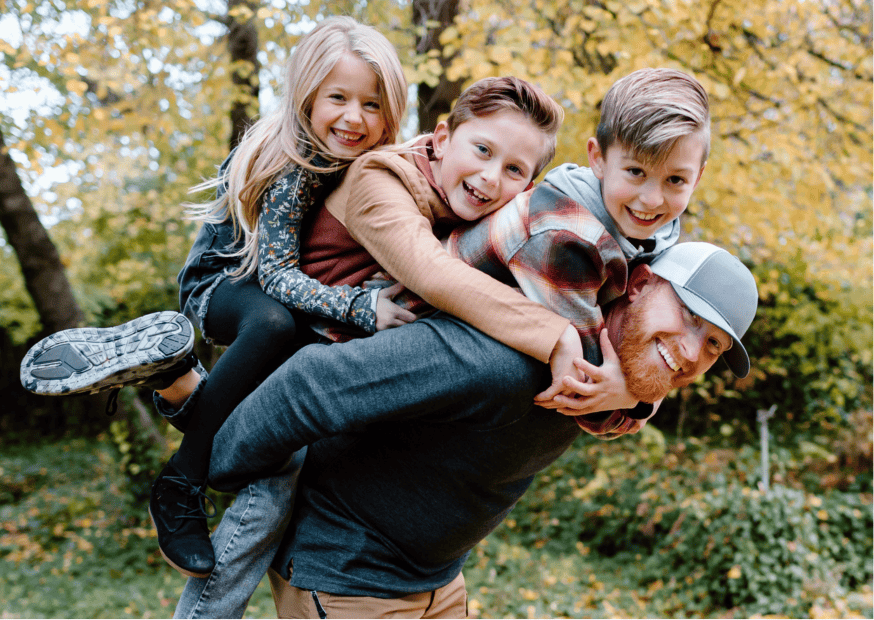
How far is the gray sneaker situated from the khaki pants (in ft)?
1.90

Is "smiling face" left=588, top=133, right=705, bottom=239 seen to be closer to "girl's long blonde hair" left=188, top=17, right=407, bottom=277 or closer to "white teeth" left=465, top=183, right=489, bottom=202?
"white teeth" left=465, top=183, right=489, bottom=202

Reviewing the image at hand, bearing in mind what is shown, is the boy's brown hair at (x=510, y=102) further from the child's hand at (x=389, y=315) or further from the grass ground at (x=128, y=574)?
the grass ground at (x=128, y=574)

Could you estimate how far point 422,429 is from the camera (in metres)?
1.34

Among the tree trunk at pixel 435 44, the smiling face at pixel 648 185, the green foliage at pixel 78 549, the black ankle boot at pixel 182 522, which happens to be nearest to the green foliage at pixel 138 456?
the green foliage at pixel 78 549

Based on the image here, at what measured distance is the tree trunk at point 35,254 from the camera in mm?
4504

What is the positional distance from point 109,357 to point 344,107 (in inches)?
33.3

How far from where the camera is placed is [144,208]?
722cm

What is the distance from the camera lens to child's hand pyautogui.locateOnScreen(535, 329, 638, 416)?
1159 millimetres

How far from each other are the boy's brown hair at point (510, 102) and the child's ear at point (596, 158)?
0.50 ft

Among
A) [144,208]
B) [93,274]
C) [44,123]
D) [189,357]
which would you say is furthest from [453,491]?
[93,274]

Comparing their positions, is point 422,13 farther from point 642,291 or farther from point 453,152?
point 642,291

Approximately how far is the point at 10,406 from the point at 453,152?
8956mm

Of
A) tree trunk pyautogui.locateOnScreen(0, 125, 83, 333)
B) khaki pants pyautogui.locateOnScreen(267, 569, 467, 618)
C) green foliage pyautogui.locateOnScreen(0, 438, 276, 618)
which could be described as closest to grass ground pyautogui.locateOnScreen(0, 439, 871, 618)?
green foliage pyautogui.locateOnScreen(0, 438, 276, 618)

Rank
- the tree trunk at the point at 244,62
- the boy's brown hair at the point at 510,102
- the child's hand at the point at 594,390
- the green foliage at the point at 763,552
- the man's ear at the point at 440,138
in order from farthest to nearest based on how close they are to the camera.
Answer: the tree trunk at the point at 244,62 < the green foliage at the point at 763,552 < the man's ear at the point at 440,138 < the boy's brown hair at the point at 510,102 < the child's hand at the point at 594,390
